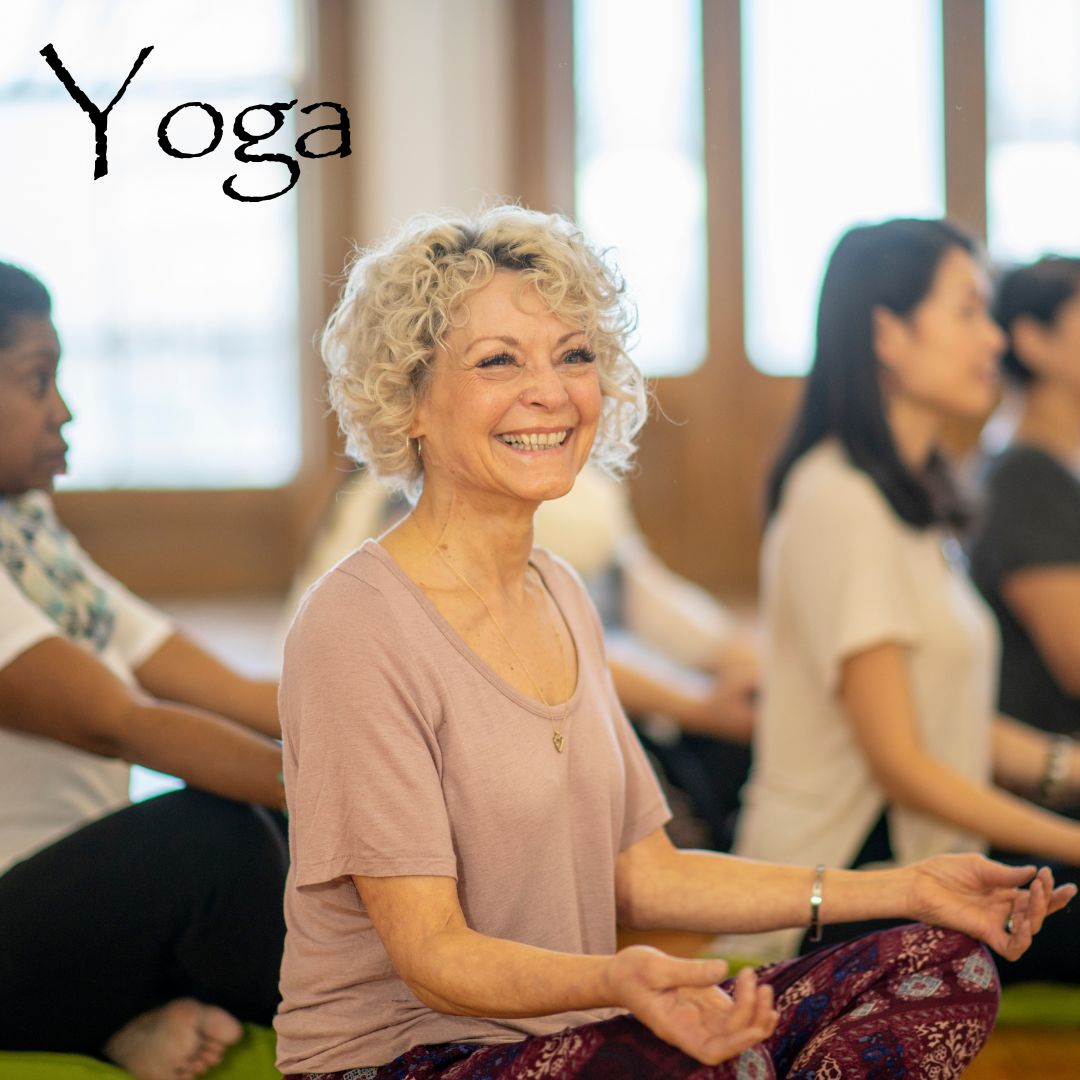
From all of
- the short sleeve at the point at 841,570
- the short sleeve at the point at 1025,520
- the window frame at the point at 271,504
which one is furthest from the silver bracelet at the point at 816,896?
the window frame at the point at 271,504

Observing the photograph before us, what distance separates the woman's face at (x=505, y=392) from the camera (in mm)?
1270

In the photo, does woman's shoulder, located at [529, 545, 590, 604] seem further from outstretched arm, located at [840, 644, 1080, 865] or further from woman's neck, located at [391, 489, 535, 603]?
outstretched arm, located at [840, 644, 1080, 865]

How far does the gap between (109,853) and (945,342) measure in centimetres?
131

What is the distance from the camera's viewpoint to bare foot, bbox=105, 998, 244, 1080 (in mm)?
1437

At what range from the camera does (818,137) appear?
532 centimetres

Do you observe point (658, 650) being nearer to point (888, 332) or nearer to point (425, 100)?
point (888, 332)

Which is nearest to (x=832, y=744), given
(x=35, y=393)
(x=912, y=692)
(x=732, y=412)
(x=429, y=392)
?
(x=912, y=692)

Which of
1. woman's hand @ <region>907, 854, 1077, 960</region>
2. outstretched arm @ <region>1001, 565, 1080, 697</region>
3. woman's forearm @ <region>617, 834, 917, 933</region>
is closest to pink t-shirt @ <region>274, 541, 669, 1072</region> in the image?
woman's forearm @ <region>617, 834, 917, 933</region>

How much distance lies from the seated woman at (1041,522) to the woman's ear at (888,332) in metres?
0.33

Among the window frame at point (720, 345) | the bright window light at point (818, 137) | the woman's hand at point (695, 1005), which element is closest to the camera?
the woman's hand at point (695, 1005)

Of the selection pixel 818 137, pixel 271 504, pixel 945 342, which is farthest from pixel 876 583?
pixel 271 504

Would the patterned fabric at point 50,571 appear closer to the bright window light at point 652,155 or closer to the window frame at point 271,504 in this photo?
the window frame at point 271,504

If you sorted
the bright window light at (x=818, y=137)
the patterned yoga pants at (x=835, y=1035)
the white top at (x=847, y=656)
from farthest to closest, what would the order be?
the bright window light at (x=818, y=137)
the white top at (x=847, y=656)
the patterned yoga pants at (x=835, y=1035)

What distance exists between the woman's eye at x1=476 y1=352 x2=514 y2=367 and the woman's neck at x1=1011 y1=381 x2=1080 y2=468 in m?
1.40
